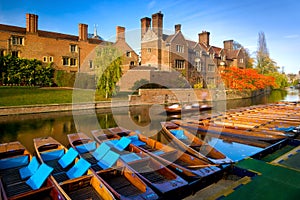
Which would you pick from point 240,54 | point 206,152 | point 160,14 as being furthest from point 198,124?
point 240,54

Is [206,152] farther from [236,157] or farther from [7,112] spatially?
[7,112]

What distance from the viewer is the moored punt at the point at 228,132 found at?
8391 mm

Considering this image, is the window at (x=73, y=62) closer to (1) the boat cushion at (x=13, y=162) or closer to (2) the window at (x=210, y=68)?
(2) the window at (x=210, y=68)

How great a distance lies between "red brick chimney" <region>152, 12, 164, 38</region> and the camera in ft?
97.5

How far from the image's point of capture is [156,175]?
504 cm

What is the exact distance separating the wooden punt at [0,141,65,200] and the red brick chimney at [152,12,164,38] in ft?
84.7

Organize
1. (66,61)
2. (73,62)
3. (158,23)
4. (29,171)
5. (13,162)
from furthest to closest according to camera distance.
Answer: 1. (158,23)
2. (73,62)
3. (66,61)
4. (13,162)
5. (29,171)

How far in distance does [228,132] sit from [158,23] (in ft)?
78.3

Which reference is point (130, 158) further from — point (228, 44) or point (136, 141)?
point (228, 44)

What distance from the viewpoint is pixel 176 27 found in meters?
33.6

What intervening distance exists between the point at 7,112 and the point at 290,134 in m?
15.3

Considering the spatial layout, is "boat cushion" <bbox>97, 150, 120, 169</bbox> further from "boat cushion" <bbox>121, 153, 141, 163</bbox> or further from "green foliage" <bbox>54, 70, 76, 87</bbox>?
"green foliage" <bbox>54, 70, 76, 87</bbox>

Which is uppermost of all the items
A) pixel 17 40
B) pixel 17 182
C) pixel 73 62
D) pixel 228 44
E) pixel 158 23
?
pixel 228 44

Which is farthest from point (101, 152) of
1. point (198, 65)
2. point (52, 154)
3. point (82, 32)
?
point (198, 65)
